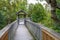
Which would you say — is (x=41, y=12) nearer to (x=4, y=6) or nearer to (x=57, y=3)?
(x=4, y=6)

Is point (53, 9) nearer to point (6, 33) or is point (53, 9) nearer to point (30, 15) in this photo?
point (6, 33)

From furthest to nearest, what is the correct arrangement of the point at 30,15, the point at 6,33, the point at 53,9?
the point at 30,15 < the point at 53,9 < the point at 6,33

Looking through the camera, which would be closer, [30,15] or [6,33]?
[6,33]

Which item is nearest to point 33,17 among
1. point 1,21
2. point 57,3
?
point 1,21

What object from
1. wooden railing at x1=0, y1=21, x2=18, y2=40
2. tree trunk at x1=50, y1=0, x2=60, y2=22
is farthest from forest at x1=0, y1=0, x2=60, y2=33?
tree trunk at x1=50, y1=0, x2=60, y2=22

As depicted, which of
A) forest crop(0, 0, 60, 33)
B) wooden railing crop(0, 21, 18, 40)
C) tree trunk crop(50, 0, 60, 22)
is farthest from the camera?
forest crop(0, 0, 60, 33)

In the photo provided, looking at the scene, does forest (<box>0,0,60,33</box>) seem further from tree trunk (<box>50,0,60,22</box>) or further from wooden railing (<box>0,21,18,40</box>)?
tree trunk (<box>50,0,60,22</box>)

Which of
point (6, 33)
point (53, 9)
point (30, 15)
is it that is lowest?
point (30, 15)

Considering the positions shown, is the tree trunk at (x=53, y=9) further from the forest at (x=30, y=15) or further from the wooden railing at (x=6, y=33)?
the forest at (x=30, y=15)

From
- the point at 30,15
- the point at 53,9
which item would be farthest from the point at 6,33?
the point at 30,15

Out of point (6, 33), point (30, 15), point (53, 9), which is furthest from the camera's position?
point (30, 15)

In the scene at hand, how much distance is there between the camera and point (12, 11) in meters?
53.6

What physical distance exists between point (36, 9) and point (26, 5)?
32.7 metres

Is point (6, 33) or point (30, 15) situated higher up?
point (6, 33)
